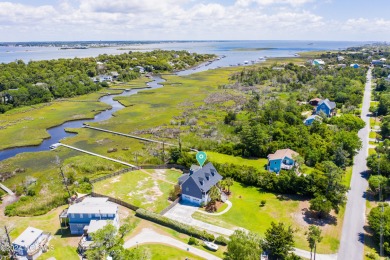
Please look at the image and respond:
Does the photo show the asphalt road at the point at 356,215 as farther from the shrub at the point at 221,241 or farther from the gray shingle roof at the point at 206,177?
the gray shingle roof at the point at 206,177

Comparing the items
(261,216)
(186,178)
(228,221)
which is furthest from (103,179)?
(261,216)

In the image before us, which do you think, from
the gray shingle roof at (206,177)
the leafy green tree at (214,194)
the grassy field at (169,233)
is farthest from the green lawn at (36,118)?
the leafy green tree at (214,194)

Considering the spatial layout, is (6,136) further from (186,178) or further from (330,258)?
(330,258)

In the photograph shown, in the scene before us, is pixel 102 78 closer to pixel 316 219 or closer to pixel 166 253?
pixel 166 253

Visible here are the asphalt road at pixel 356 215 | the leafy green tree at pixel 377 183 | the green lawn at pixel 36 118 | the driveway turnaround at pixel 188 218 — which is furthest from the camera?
the green lawn at pixel 36 118

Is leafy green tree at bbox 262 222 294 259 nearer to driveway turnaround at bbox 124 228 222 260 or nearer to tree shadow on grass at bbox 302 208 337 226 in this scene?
driveway turnaround at bbox 124 228 222 260

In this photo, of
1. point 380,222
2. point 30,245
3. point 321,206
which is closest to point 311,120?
point 321,206

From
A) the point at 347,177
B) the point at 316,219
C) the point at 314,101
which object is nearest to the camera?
the point at 316,219
